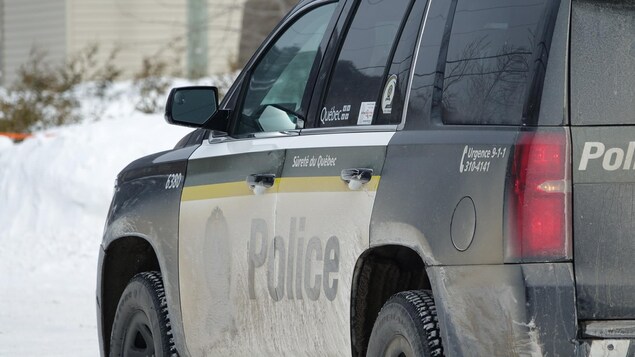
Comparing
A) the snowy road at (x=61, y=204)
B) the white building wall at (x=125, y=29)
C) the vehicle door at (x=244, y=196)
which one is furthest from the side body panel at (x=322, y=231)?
the white building wall at (x=125, y=29)

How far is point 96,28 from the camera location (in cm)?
3341

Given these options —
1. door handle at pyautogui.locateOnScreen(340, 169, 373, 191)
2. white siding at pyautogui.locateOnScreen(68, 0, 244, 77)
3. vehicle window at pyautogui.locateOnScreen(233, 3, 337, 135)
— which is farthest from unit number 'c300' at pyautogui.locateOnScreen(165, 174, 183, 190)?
white siding at pyautogui.locateOnScreen(68, 0, 244, 77)

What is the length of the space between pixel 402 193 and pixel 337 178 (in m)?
0.43

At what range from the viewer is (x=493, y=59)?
13.7 feet

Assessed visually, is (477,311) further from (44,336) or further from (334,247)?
(44,336)

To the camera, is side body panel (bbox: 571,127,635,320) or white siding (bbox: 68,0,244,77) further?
white siding (bbox: 68,0,244,77)

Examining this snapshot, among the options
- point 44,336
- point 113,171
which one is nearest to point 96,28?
point 113,171

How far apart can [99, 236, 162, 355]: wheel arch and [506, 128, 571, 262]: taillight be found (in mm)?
3085

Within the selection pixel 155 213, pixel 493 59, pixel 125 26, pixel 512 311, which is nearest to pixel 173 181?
pixel 155 213

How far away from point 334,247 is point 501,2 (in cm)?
104

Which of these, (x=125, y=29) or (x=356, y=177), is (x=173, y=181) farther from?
(x=125, y=29)

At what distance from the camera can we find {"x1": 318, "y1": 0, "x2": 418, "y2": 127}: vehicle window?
4.85 metres

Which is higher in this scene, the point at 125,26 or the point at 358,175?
the point at 125,26

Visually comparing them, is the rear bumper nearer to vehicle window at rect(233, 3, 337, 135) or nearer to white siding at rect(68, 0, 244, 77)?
vehicle window at rect(233, 3, 337, 135)
